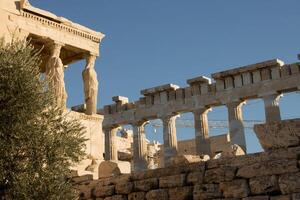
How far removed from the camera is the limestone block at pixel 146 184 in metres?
8.83

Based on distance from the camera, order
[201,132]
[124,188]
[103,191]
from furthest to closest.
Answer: [201,132] < [103,191] < [124,188]

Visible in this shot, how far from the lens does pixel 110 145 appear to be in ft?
89.7

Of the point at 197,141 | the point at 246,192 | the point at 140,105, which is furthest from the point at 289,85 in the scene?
the point at 246,192

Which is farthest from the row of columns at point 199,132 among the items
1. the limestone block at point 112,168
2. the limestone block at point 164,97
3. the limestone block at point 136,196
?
the limestone block at point 136,196

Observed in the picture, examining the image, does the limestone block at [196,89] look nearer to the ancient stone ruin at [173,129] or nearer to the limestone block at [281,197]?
the ancient stone ruin at [173,129]

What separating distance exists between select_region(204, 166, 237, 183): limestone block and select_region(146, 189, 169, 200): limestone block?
0.82 m

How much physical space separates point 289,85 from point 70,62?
10.7 metres

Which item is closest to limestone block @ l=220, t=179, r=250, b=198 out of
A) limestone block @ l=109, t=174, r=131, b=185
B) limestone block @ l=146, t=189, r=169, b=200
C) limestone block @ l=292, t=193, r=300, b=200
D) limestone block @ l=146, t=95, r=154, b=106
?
limestone block @ l=292, t=193, r=300, b=200

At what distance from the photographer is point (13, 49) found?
988cm

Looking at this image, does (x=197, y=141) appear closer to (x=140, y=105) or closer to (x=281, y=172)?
(x=140, y=105)

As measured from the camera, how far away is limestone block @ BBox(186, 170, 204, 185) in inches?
320

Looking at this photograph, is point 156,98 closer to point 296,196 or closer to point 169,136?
point 169,136

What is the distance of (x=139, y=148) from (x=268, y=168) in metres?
19.6

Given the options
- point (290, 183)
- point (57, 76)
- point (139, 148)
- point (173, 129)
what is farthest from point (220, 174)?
point (139, 148)
